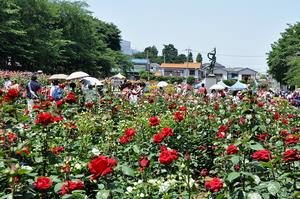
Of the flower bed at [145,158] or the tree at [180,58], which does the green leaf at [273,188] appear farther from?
the tree at [180,58]

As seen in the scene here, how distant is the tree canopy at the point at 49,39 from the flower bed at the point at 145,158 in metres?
27.4

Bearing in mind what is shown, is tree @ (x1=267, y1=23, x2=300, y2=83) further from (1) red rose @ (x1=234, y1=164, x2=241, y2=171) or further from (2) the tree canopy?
(1) red rose @ (x1=234, y1=164, x2=241, y2=171)

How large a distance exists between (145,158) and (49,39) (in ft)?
118

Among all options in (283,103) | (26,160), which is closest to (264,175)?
(26,160)

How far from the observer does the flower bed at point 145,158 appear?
234 cm

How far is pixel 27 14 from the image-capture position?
3625 centimetres

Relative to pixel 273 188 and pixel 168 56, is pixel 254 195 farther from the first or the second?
pixel 168 56

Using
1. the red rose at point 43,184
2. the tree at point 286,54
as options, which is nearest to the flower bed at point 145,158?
the red rose at point 43,184

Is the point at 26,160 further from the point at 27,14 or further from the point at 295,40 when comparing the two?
the point at 295,40

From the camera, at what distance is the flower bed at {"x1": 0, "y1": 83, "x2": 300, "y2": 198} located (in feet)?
7.68

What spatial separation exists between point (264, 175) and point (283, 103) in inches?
267

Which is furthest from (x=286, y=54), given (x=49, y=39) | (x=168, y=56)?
(x=168, y=56)

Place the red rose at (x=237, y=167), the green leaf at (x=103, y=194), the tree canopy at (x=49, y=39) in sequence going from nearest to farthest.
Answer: the green leaf at (x=103, y=194)
the red rose at (x=237, y=167)
the tree canopy at (x=49, y=39)

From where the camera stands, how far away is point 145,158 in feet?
9.32
